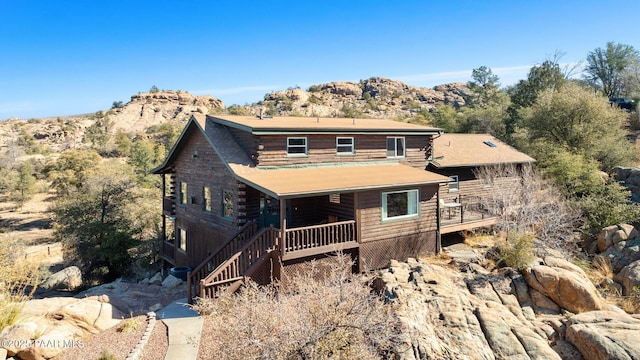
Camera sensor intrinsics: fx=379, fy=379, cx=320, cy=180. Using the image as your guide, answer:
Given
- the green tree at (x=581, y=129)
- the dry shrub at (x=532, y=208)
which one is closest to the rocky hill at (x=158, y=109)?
the green tree at (x=581, y=129)

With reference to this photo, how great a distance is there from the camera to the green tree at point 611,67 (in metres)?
56.8

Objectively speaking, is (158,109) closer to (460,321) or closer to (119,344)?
(119,344)

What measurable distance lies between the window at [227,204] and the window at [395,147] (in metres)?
8.21

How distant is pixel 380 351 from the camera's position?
25.8 ft

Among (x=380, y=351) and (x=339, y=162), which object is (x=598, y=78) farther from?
(x=380, y=351)

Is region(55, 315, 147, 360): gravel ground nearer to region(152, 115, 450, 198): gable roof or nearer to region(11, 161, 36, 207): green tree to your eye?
region(152, 115, 450, 198): gable roof

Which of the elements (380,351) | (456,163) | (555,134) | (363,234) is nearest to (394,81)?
(555,134)

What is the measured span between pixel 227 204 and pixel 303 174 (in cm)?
360

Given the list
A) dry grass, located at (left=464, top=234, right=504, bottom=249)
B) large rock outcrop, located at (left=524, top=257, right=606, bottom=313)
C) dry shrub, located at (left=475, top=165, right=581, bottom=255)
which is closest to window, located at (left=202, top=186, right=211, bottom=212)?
dry grass, located at (left=464, top=234, right=504, bottom=249)

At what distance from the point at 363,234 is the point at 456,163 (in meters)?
9.43

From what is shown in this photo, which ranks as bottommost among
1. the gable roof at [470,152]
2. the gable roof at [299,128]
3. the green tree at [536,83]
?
the gable roof at [470,152]

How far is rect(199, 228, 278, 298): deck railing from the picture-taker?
12.2 meters

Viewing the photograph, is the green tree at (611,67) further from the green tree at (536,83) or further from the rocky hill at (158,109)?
the rocky hill at (158,109)

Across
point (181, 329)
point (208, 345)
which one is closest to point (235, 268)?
point (181, 329)
